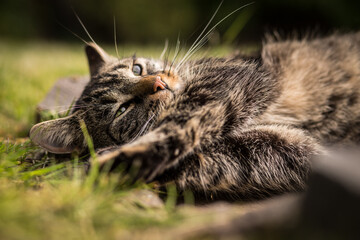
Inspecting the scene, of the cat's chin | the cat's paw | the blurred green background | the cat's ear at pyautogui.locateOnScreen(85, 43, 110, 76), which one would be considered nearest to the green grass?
the cat's paw

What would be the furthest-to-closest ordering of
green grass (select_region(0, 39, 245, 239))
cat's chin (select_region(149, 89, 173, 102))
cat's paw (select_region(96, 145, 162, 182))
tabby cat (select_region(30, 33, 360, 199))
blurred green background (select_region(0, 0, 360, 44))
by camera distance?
blurred green background (select_region(0, 0, 360, 44)), cat's chin (select_region(149, 89, 173, 102)), tabby cat (select_region(30, 33, 360, 199)), cat's paw (select_region(96, 145, 162, 182)), green grass (select_region(0, 39, 245, 239))

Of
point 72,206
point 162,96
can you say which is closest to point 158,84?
point 162,96

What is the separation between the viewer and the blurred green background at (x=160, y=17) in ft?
19.0

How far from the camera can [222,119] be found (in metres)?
1.42

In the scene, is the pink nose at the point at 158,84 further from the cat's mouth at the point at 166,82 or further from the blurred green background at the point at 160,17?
the blurred green background at the point at 160,17

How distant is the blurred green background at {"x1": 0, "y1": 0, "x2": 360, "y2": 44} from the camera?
19.0 ft

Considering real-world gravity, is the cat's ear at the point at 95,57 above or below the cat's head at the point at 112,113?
above

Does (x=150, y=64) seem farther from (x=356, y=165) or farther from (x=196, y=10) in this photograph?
(x=196, y=10)

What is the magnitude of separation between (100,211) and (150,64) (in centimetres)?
111

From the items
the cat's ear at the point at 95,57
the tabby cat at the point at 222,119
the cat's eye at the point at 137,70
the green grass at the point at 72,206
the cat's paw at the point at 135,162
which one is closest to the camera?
the green grass at the point at 72,206

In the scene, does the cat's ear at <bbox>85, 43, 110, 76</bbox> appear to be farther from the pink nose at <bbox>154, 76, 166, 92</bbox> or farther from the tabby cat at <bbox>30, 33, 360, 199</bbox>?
the pink nose at <bbox>154, 76, 166, 92</bbox>

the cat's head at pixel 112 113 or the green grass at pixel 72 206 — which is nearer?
the green grass at pixel 72 206

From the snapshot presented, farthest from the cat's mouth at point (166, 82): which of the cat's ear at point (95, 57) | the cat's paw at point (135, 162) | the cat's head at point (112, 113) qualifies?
the cat's ear at point (95, 57)

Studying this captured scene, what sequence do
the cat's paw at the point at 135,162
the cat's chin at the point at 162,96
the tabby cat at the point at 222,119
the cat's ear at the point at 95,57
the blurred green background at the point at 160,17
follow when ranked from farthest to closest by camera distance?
the blurred green background at the point at 160,17 < the cat's ear at the point at 95,57 < the cat's chin at the point at 162,96 < the tabby cat at the point at 222,119 < the cat's paw at the point at 135,162
